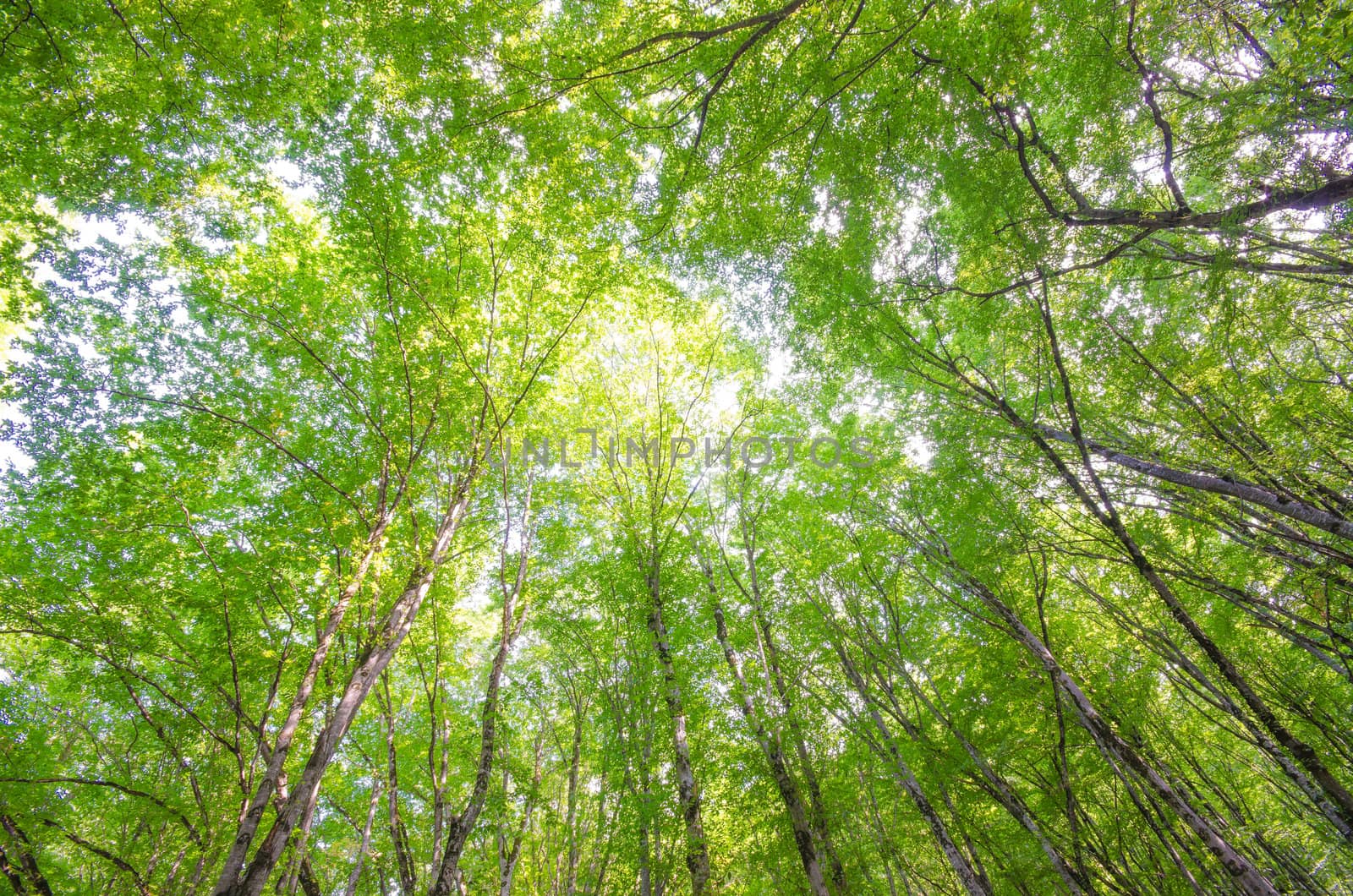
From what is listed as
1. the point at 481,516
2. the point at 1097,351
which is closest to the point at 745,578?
the point at 481,516

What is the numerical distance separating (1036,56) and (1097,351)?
11.7 ft

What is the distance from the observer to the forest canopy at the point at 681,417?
13.5 ft

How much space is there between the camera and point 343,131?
16.2 ft

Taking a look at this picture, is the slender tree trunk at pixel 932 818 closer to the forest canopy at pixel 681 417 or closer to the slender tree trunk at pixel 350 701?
the forest canopy at pixel 681 417

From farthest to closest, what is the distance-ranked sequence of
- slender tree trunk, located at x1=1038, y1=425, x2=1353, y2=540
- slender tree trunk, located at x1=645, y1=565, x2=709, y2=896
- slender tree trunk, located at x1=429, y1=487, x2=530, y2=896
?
slender tree trunk, located at x1=645, y1=565, x2=709, y2=896, slender tree trunk, located at x1=429, y1=487, x2=530, y2=896, slender tree trunk, located at x1=1038, y1=425, x2=1353, y2=540

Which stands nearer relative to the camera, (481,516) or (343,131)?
(343,131)

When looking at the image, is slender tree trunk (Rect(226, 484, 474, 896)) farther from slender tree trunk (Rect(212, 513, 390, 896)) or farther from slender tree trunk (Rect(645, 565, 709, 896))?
slender tree trunk (Rect(645, 565, 709, 896))

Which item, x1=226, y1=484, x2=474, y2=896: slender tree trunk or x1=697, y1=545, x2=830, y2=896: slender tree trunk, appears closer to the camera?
x1=226, y1=484, x2=474, y2=896: slender tree trunk

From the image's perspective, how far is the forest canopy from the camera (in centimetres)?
410

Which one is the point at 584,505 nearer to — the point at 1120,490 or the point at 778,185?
the point at 778,185

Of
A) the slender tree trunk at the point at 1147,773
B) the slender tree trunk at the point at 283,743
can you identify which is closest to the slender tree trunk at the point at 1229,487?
the slender tree trunk at the point at 1147,773

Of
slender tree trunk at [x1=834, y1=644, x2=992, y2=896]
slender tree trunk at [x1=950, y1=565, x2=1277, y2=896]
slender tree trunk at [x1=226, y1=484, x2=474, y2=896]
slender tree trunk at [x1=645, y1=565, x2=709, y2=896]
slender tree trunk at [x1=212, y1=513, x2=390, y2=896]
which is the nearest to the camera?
slender tree trunk at [x1=950, y1=565, x2=1277, y2=896]

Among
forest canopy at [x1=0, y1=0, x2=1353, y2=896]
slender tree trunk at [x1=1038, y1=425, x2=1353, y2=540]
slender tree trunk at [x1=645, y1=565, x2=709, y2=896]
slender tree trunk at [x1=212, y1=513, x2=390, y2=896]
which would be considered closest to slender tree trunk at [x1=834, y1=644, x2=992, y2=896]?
forest canopy at [x1=0, y1=0, x2=1353, y2=896]

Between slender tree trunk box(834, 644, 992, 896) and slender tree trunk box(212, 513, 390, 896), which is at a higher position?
slender tree trunk box(212, 513, 390, 896)
